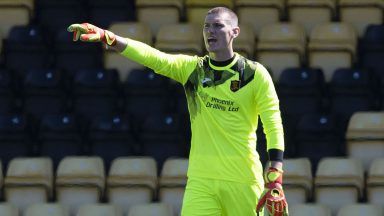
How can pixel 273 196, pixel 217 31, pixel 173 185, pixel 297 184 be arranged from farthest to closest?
pixel 173 185
pixel 297 184
pixel 217 31
pixel 273 196

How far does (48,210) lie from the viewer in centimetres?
1155

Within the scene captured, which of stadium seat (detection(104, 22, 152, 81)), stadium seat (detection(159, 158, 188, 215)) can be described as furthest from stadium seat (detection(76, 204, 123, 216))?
stadium seat (detection(104, 22, 152, 81))

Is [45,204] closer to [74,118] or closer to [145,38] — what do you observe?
[74,118]

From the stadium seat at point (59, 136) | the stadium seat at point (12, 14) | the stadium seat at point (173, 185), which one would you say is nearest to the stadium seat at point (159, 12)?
the stadium seat at point (12, 14)

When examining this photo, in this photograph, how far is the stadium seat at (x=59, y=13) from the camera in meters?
14.1

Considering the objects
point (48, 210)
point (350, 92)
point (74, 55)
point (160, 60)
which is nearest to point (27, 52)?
point (74, 55)

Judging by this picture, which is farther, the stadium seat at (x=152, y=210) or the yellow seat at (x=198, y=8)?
the yellow seat at (x=198, y=8)

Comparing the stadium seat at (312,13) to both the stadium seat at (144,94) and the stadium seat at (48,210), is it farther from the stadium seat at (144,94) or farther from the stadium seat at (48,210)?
the stadium seat at (48,210)

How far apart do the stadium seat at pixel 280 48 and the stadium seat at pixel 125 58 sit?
117 cm

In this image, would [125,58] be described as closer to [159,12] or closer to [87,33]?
[159,12]

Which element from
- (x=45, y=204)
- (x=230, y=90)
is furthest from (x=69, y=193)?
(x=230, y=90)

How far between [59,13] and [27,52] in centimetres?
80

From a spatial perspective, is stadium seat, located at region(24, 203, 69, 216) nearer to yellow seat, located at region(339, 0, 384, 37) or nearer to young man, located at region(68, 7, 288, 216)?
young man, located at region(68, 7, 288, 216)

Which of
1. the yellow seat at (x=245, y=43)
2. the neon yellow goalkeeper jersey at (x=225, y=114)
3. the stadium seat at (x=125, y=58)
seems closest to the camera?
the neon yellow goalkeeper jersey at (x=225, y=114)
